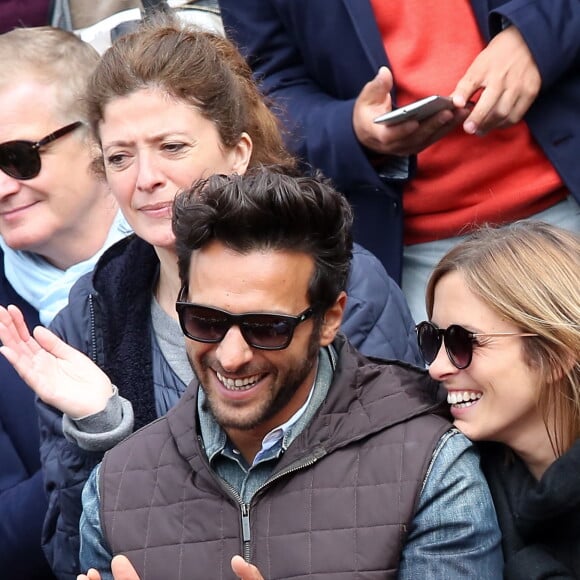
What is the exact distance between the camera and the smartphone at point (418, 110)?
3.43 meters

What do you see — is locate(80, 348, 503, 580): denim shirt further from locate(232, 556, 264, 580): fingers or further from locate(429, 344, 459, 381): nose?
locate(232, 556, 264, 580): fingers

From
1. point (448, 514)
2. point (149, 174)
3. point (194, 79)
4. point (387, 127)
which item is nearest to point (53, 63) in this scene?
point (194, 79)

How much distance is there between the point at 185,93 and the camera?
11.8 feet

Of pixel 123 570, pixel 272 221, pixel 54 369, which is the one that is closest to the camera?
pixel 123 570

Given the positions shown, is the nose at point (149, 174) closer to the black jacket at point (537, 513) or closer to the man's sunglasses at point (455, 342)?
the man's sunglasses at point (455, 342)

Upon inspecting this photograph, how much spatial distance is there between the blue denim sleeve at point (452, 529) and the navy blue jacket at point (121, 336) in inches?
26.7

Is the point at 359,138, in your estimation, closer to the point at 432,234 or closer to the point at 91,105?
the point at 432,234

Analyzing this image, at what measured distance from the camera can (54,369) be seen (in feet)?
11.0

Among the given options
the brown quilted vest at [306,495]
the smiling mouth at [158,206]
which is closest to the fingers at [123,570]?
the brown quilted vest at [306,495]

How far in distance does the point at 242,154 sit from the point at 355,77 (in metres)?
0.42

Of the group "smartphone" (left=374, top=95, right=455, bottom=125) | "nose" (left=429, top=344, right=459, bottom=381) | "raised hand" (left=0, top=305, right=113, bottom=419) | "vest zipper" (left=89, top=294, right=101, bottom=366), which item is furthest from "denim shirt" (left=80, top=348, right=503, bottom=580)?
"smartphone" (left=374, top=95, right=455, bottom=125)

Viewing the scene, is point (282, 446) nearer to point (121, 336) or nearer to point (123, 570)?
point (123, 570)

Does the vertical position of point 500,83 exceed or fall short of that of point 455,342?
it exceeds it

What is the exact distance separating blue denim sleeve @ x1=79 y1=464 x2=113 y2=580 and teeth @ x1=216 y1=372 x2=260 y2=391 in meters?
0.39
